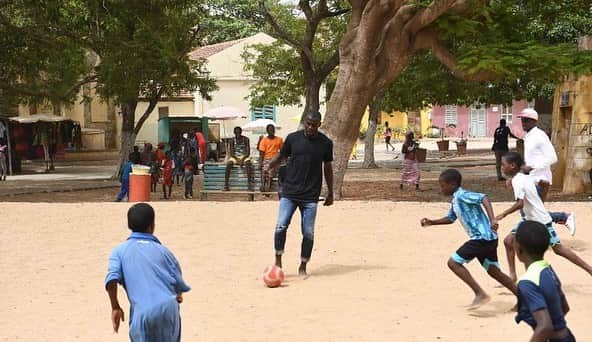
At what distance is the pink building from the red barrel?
50720 mm

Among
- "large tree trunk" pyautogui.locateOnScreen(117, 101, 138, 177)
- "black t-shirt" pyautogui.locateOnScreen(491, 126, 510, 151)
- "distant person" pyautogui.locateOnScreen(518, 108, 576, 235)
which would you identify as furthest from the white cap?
"large tree trunk" pyautogui.locateOnScreen(117, 101, 138, 177)

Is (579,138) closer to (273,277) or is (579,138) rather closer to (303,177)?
(303,177)

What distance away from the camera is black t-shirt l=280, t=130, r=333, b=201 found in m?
8.65

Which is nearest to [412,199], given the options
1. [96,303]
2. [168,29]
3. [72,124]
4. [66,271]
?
[168,29]

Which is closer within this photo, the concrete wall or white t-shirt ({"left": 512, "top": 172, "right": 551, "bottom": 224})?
white t-shirt ({"left": 512, "top": 172, "right": 551, "bottom": 224})

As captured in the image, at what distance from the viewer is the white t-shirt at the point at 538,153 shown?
863 cm

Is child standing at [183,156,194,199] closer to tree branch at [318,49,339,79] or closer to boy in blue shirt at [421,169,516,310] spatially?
tree branch at [318,49,339,79]

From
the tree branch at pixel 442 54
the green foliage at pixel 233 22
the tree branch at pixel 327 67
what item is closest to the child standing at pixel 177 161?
the tree branch at pixel 327 67

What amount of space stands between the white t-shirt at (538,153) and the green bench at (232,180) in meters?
9.16

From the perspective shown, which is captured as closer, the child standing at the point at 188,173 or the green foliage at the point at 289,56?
the child standing at the point at 188,173

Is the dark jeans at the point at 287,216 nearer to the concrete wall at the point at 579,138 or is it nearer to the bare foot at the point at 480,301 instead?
the bare foot at the point at 480,301

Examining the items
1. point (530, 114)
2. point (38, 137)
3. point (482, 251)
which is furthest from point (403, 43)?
point (38, 137)

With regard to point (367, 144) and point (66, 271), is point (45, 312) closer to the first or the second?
point (66, 271)

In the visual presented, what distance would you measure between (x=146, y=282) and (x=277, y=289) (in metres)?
3.87
